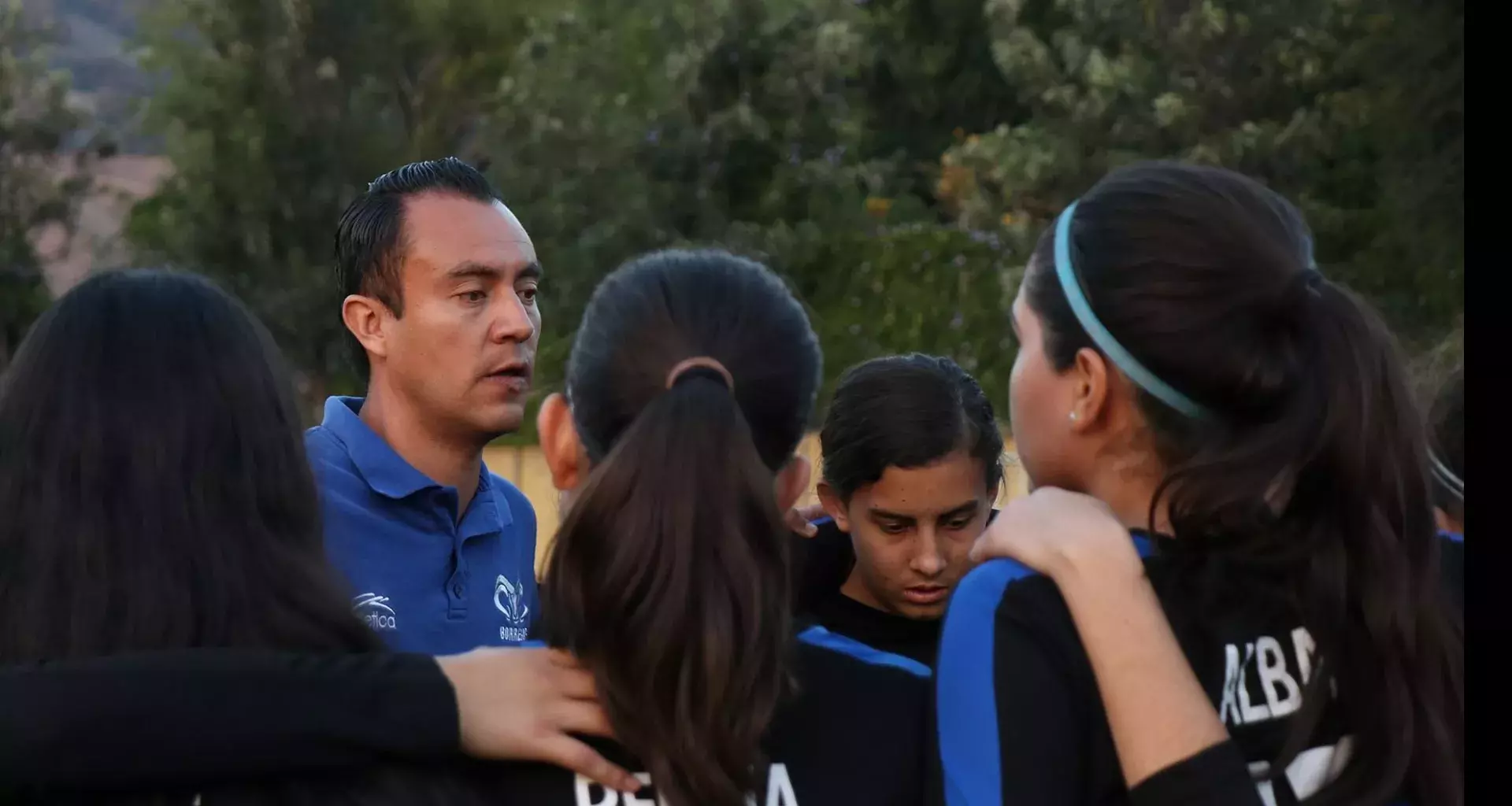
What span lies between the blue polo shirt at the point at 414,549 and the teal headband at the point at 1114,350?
1193 mm

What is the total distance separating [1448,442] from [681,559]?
1.60m

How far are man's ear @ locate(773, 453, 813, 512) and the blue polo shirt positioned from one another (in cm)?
79

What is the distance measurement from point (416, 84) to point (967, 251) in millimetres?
6172

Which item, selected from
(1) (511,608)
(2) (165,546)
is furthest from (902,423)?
(2) (165,546)

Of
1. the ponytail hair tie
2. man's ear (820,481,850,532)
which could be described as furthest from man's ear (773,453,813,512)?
man's ear (820,481,850,532)

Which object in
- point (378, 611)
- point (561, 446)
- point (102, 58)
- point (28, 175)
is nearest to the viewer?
point (561, 446)

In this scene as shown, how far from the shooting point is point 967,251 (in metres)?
12.3

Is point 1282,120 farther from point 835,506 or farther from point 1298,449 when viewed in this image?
point 1298,449

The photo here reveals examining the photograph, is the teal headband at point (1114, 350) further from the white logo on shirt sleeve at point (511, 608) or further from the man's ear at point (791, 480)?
the white logo on shirt sleeve at point (511, 608)

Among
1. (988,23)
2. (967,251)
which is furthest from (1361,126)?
(988,23)

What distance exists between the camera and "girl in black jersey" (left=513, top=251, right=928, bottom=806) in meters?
1.68

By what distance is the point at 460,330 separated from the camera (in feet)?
9.36

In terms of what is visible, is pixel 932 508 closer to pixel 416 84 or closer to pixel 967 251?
pixel 967 251

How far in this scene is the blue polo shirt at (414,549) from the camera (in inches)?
102
